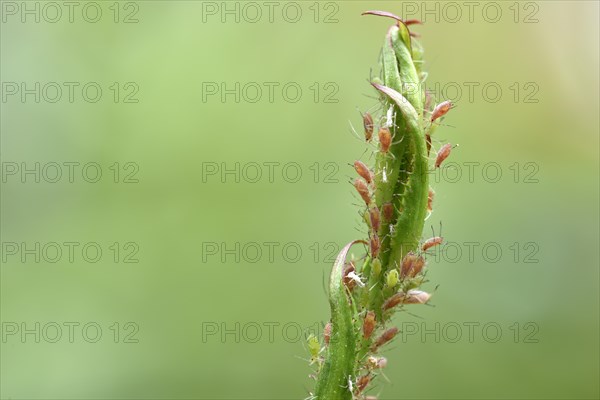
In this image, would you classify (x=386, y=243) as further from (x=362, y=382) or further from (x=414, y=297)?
(x=362, y=382)

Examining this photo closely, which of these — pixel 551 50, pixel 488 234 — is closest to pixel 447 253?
pixel 488 234

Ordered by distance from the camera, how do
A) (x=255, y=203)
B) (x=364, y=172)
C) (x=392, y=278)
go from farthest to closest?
(x=255, y=203)
(x=364, y=172)
(x=392, y=278)

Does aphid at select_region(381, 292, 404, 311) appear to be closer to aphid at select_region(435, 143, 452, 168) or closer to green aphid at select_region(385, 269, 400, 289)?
green aphid at select_region(385, 269, 400, 289)

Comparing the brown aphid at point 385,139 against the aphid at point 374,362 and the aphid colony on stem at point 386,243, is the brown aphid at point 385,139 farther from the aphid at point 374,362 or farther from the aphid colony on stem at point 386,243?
the aphid at point 374,362

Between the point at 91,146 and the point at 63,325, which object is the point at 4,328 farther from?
the point at 91,146

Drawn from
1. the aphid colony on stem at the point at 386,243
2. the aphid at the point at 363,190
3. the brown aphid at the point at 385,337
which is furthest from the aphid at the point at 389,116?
the brown aphid at the point at 385,337

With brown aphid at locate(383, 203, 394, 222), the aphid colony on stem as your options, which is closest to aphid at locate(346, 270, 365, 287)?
the aphid colony on stem

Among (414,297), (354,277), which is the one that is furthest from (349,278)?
(414,297)
